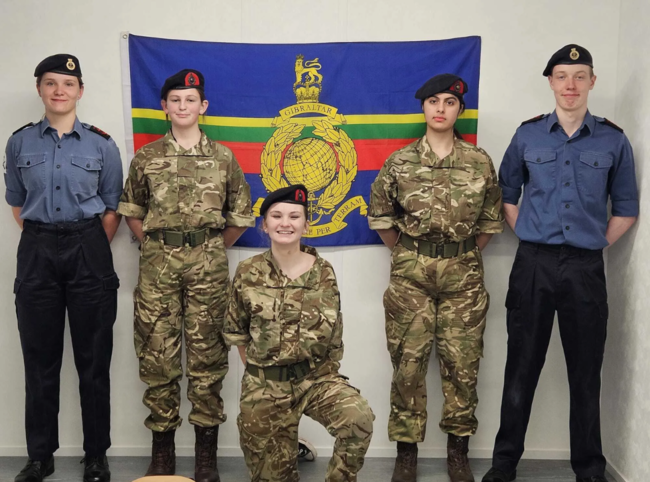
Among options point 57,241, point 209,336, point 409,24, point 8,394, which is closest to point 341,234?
point 209,336

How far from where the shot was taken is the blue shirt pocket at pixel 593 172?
3.58 metres

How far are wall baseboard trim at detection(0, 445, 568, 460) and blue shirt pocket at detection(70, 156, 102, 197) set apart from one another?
1.51m

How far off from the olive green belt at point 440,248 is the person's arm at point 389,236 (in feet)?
0.45

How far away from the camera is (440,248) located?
→ 3.70 metres

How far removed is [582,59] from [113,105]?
2.46 meters

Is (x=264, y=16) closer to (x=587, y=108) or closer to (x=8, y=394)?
(x=587, y=108)

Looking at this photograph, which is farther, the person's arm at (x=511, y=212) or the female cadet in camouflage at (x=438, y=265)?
the person's arm at (x=511, y=212)

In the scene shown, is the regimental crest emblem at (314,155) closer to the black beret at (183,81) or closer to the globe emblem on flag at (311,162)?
the globe emblem on flag at (311,162)

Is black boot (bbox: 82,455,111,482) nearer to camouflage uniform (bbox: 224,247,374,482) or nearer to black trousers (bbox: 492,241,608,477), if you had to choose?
camouflage uniform (bbox: 224,247,374,482)

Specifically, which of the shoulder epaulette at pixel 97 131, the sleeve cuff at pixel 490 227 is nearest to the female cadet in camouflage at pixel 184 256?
the shoulder epaulette at pixel 97 131

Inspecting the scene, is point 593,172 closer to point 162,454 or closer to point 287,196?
point 287,196

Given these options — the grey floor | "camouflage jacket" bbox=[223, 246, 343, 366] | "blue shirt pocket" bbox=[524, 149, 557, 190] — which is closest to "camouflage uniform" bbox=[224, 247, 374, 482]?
"camouflage jacket" bbox=[223, 246, 343, 366]

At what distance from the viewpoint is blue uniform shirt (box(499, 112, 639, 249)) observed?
357 centimetres

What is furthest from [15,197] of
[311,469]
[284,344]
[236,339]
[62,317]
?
[311,469]
